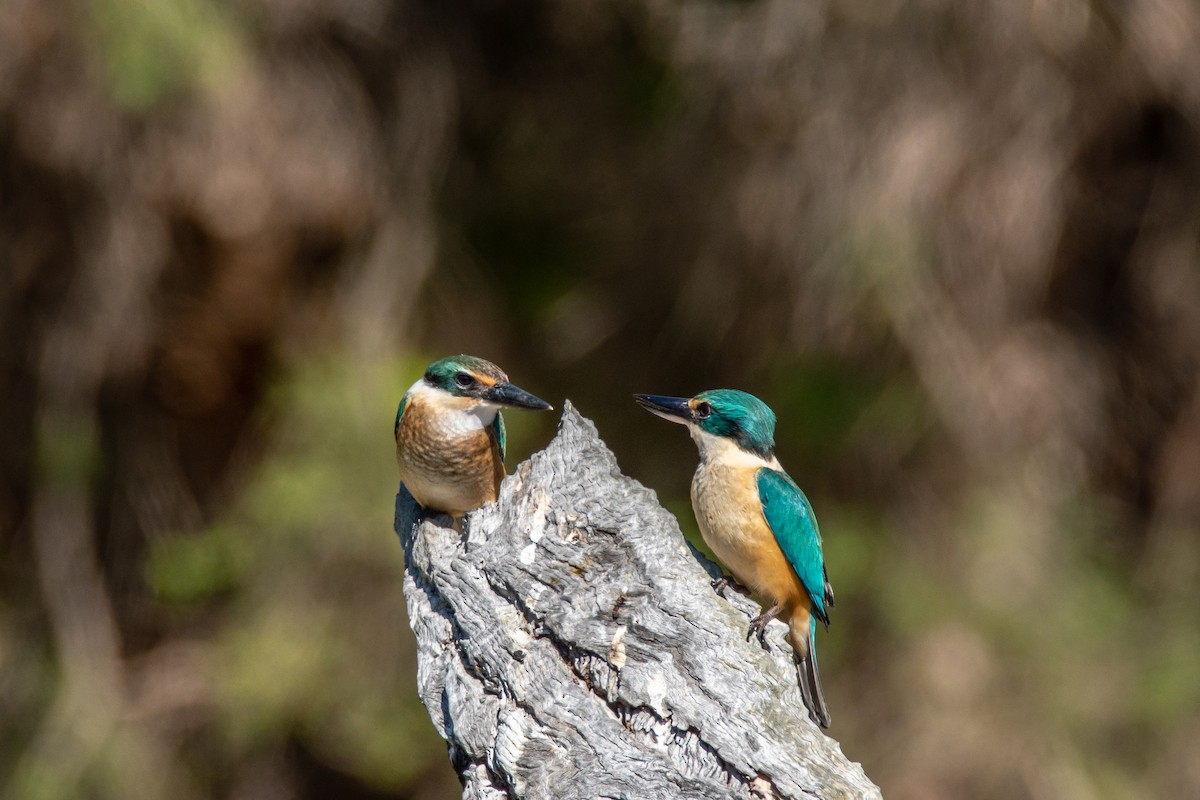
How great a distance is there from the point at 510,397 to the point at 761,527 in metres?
0.72

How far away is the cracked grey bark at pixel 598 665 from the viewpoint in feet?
6.44

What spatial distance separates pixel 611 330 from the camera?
21.4ft

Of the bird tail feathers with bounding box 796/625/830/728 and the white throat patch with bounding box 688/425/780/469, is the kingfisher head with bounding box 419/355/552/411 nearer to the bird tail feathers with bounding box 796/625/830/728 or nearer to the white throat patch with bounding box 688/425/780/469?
the white throat patch with bounding box 688/425/780/469

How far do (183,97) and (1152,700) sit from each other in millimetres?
5220

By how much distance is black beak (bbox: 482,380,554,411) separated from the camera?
3.10m

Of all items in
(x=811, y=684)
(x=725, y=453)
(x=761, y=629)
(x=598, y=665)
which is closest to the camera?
(x=598, y=665)

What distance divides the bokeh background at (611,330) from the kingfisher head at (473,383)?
8.11 ft

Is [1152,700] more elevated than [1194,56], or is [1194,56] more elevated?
[1194,56]

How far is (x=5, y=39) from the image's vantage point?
529 centimetres

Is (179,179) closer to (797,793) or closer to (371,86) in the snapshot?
(371,86)

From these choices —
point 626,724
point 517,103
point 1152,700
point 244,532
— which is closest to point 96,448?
point 244,532

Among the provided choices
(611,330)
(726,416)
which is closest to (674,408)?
(726,416)

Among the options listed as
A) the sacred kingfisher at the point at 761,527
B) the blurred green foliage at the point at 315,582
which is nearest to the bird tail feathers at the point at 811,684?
the sacred kingfisher at the point at 761,527

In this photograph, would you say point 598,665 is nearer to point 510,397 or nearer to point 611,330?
point 510,397
